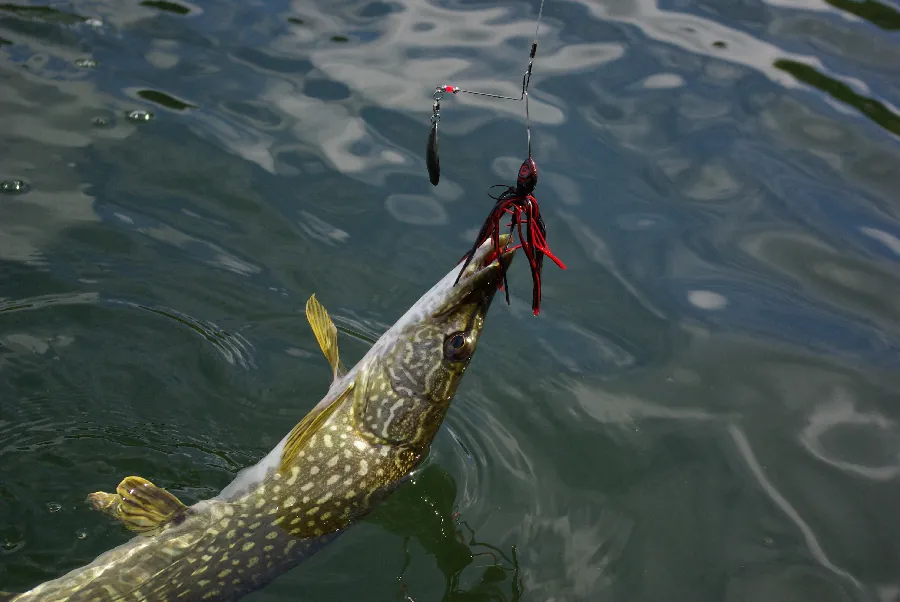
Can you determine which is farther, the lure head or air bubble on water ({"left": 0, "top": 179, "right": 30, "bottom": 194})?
air bubble on water ({"left": 0, "top": 179, "right": 30, "bottom": 194})

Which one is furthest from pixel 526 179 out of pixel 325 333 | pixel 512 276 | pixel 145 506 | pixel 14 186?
pixel 14 186

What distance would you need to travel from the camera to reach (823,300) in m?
6.30

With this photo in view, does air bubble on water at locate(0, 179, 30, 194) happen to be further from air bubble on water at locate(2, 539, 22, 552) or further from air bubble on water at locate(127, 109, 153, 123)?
air bubble on water at locate(2, 539, 22, 552)

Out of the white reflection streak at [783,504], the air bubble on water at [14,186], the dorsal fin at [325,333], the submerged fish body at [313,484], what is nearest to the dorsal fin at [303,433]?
the submerged fish body at [313,484]

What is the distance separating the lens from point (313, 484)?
13.6 feet

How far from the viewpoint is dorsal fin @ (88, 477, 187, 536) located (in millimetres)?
4043

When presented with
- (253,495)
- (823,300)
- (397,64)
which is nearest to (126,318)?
(253,495)

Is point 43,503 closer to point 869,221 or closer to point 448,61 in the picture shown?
point 448,61

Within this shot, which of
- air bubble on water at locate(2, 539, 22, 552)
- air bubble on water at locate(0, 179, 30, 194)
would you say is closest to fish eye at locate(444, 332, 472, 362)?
air bubble on water at locate(2, 539, 22, 552)

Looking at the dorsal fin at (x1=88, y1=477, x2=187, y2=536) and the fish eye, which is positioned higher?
the fish eye

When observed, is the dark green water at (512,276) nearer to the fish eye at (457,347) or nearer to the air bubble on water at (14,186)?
the air bubble on water at (14,186)

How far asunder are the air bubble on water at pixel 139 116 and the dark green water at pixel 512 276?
0.10m

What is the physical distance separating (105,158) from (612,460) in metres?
4.31

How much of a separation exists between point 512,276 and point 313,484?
2.62 meters
